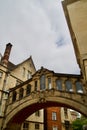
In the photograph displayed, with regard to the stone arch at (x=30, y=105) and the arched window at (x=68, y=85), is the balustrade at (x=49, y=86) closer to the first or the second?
the arched window at (x=68, y=85)

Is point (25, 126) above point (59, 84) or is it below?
below

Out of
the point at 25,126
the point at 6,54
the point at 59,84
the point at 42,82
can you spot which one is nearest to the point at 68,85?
the point at 59,84

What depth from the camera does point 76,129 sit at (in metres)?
31.5

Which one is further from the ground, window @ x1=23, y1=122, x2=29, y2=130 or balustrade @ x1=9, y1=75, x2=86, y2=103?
balustrade @ x1=9, y1=75, x2=86, y2=103

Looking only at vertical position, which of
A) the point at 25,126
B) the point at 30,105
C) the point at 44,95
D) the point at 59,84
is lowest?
the point at 25,126

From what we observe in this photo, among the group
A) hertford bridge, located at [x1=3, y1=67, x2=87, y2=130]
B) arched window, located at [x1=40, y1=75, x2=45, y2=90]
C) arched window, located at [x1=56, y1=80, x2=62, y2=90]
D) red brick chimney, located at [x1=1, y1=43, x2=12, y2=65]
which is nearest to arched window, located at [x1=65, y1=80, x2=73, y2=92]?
hertford bridge, located at [x1=3, y1=67, x2=87, y2=130]

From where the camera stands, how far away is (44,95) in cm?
Result: 1923

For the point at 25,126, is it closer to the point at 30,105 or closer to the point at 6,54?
the point at 30,105

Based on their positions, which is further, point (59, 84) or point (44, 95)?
point (44, 95)

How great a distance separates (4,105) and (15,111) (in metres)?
2.38

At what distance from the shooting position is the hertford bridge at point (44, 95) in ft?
55.8

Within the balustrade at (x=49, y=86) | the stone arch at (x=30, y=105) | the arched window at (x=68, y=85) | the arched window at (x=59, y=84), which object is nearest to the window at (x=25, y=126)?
the stone arch at (x=30, y=105)

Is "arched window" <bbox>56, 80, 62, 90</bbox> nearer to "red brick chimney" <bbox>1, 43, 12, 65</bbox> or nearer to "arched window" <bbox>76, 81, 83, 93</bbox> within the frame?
"arched window" <bbox>76, 81, 83, 93</bbox>

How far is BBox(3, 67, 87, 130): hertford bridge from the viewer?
17.0m
